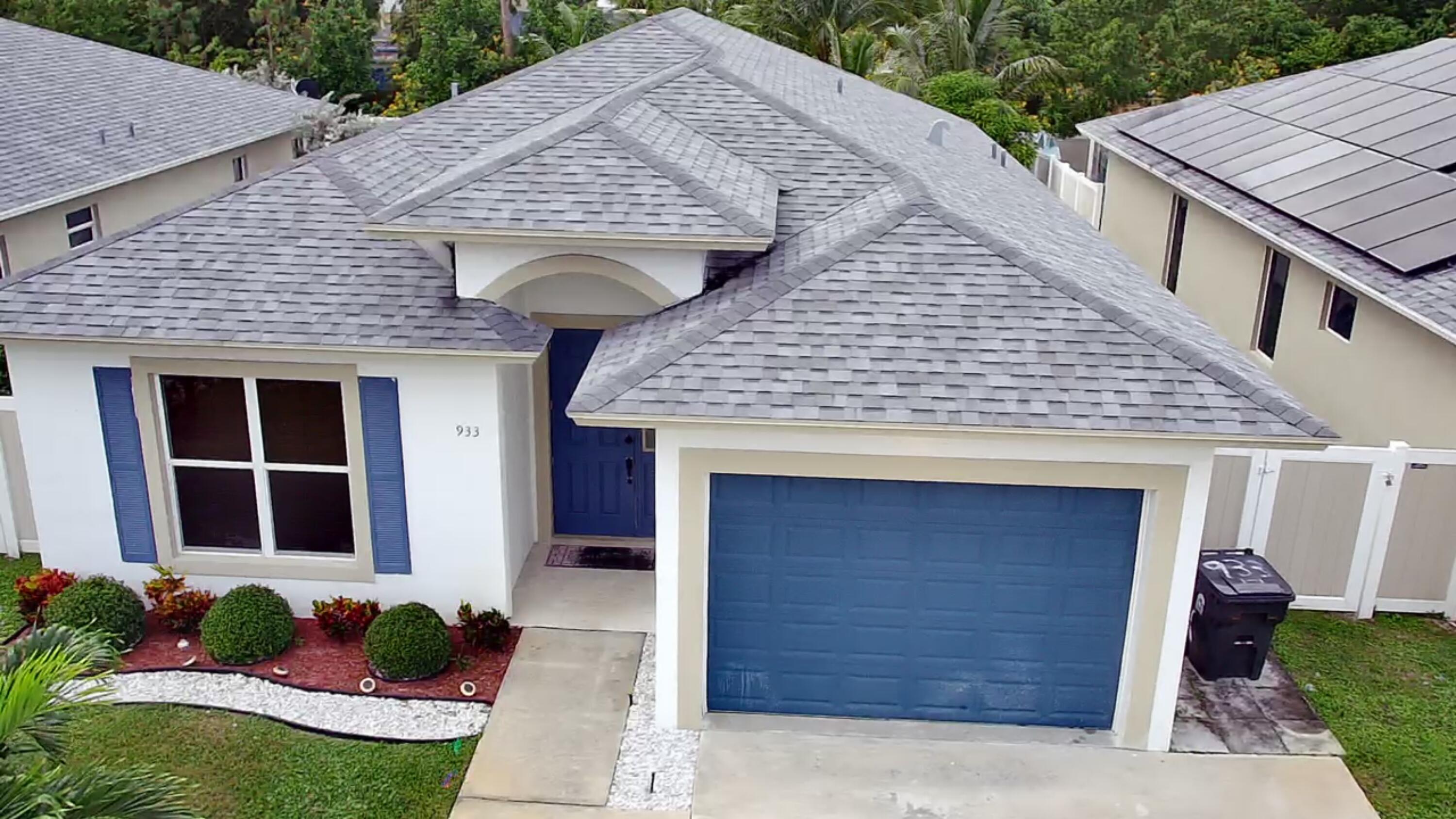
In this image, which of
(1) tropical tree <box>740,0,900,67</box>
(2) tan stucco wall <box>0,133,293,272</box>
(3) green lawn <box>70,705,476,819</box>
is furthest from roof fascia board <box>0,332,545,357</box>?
(1) tropical tree <box>740,0,900,67</box>

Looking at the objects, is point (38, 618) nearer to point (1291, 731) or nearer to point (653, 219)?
point (653, 219)

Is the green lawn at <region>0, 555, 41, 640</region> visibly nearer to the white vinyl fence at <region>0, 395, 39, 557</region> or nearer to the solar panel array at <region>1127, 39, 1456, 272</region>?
the white vinyl fence at <region>0, 395, 39, 557</region>

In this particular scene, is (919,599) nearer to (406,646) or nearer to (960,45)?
(406,646)

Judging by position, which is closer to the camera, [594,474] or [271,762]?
[271,762]

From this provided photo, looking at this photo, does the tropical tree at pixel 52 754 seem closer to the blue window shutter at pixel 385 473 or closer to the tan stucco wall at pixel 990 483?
the tan stucco wall at pixel 990 483

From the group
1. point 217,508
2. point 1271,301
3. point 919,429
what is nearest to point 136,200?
point 217,508

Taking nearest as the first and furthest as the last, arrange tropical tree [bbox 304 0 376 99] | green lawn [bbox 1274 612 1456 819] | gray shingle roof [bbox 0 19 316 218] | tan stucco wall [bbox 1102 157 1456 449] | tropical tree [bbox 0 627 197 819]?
tropical tree [bbox 0 627 197 819]
green lawn [bbox 1274 612 1456 819]
tan stucco wall [bbox 1102 157 1456 449]
gray shingle roof [bbox 0 19 316 218]
tropical tree [bbox 304 0 376 99]
